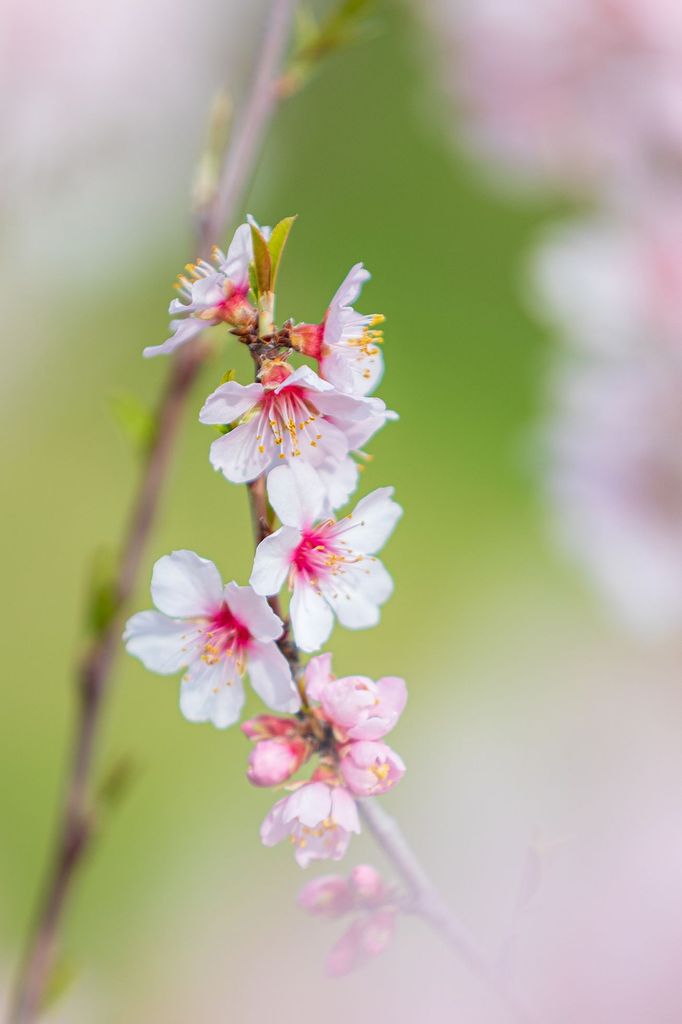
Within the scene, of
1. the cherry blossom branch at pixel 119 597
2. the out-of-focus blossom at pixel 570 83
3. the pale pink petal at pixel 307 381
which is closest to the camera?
the pale pink petal at pixel 307 381

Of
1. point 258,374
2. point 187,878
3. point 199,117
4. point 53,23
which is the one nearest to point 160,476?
point 258,374

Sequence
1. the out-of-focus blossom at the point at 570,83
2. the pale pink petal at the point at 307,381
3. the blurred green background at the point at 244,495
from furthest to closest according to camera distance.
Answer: the blurred green background at the point at 244,495
the out-of-focus blossom at the point at 570,83
the pale pink petal at the point at 307,381

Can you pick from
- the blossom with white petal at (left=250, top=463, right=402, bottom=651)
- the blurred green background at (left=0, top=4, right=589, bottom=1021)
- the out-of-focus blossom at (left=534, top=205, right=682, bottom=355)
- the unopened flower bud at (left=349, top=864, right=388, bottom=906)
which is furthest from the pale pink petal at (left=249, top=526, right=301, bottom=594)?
the blurred green background at (left=0, top=4, right=589, bottom=1021)

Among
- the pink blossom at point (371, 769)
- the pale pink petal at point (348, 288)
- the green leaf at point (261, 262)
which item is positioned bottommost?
the pink blossom at point (371, 769)

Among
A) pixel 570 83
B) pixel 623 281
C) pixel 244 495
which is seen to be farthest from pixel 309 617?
pixel 244 495

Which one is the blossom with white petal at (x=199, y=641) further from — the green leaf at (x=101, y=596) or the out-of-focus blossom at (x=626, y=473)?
the out-of-focus blossom at (x=626, y=473)

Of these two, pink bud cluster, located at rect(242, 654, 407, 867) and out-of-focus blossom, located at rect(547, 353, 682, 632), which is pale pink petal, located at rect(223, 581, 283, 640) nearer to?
pink bud cluster, located at rect(242, 654, 407, 867)

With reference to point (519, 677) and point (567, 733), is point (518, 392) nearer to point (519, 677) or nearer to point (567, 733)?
point (519, 677)

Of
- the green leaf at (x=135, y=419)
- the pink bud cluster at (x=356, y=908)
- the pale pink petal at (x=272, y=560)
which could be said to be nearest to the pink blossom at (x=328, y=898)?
the pink bud cluster at (x=356, y=908)
